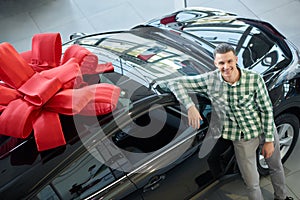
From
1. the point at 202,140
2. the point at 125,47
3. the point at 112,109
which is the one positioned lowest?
the point at 202,140

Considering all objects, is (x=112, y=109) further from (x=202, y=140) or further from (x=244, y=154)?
(x=244, y=154)

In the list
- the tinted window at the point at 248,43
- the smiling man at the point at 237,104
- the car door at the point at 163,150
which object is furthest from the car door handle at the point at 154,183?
the tinted window at the point at 248,43

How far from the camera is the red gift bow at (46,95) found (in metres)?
2.47

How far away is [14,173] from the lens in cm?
245

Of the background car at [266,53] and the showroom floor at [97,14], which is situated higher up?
the showroom floor at [97,14]

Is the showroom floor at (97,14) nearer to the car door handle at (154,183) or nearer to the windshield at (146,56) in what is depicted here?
the windshield at (146,56)

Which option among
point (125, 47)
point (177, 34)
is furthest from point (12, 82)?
point (177, 34)

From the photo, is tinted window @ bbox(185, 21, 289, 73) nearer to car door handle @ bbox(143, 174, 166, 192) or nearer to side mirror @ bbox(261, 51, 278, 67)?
side mirror @ bbox(261, 51, 278, 67)

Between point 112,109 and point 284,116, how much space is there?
1319mm

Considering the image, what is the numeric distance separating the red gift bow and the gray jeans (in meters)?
0.88

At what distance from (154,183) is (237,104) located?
2.20ft

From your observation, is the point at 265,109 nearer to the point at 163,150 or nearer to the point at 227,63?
the point at 227,63

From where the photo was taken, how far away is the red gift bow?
247cm

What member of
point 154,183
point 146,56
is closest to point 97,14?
point 146,56
